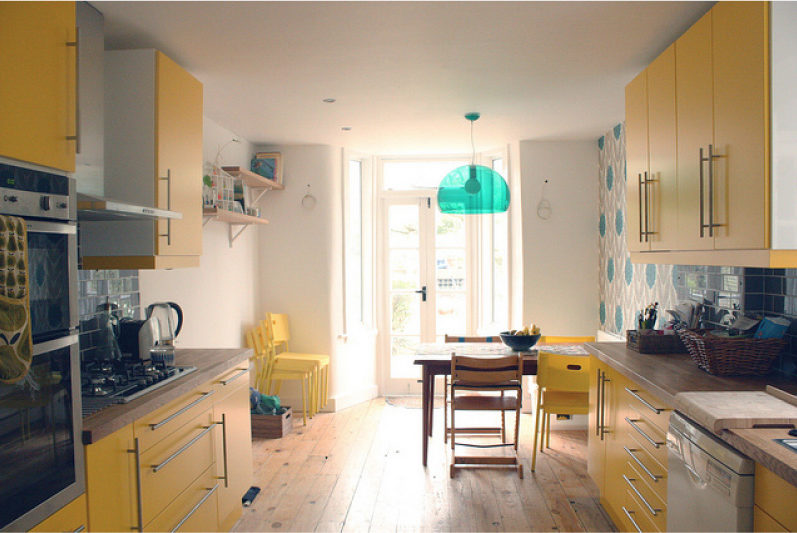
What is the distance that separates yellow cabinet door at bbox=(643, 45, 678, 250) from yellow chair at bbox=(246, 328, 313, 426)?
3125mm

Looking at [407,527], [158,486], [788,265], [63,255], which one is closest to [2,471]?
[63,255]

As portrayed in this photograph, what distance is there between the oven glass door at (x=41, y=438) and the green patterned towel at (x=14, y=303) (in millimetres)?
67

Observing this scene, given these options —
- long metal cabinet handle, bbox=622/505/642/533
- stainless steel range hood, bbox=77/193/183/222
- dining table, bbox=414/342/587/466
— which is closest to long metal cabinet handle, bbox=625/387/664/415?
long metal cabinet handle, bbox=622/505/642/533

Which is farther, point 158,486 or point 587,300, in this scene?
point 587,300

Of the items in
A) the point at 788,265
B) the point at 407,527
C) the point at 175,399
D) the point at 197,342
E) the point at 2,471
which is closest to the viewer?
the point at 2,471

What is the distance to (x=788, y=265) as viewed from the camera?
1831 mm

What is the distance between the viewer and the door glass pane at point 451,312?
19.1 feet

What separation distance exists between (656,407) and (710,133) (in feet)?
3.65

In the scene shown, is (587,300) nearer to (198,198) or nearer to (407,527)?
(407,527)

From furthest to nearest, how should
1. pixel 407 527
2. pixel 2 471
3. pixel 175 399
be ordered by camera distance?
pixel 407 527 → pixel 175 399 → pixel 2 471

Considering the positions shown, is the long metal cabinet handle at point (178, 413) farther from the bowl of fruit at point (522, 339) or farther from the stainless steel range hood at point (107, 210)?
the bowl of fruit at point (522, 339)

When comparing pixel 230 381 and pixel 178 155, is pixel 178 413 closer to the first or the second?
pixel 230 381

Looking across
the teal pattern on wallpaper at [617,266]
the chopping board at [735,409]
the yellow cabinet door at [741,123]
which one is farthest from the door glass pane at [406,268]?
the chopping board at [735,409]

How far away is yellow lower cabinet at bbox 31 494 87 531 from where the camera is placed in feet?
4.91
